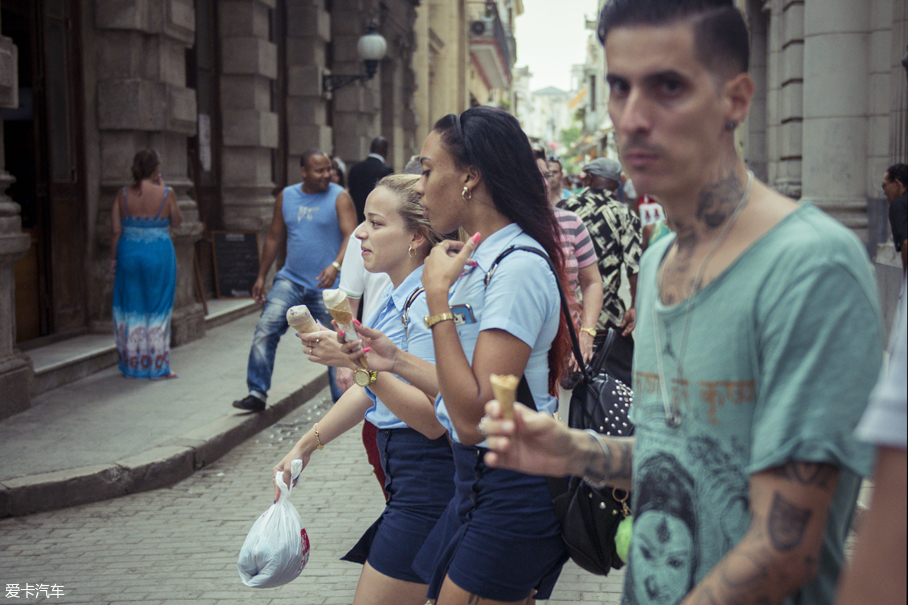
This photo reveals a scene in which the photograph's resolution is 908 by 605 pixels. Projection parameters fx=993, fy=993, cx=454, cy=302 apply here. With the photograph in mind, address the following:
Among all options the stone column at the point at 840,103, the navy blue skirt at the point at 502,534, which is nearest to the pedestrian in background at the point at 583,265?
the navy blue skirt at the point at 502,534

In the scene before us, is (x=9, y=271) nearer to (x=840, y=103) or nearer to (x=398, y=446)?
(x=398, y=446)

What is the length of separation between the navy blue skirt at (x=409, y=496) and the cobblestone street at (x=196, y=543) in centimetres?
157

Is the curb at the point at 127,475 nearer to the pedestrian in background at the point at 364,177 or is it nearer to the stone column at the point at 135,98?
the stone column at the point at 135,98

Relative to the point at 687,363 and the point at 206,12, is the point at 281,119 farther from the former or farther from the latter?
the point at 687,363

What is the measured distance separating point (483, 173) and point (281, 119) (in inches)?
560

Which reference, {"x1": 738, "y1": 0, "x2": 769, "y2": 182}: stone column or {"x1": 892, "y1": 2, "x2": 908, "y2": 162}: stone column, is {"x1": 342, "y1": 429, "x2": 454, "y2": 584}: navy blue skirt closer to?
{"x1": 892, "y1": 2, "x2": 908, "y2": 162}: stone column

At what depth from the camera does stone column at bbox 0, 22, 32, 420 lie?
7.15 meters

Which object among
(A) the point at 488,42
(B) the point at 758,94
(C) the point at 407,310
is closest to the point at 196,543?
(C) the point at 407,310

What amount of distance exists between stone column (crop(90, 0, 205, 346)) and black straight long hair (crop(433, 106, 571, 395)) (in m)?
8.17

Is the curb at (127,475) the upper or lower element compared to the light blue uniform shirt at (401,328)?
lower

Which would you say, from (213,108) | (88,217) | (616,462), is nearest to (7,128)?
(88,217)

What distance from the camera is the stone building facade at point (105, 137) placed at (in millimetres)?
9211

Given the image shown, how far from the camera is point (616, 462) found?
1752 millimetres

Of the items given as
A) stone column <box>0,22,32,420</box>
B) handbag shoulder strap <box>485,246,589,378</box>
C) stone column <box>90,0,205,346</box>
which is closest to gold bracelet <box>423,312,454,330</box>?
handbag shoulder strap <box>485,246,589,378</box>
